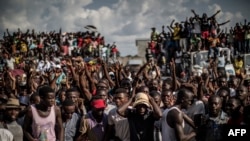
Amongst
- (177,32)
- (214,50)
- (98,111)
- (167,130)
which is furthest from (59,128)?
(177,32)

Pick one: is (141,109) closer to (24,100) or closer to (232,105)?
(232,105)

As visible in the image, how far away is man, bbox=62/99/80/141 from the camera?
5.26 meters

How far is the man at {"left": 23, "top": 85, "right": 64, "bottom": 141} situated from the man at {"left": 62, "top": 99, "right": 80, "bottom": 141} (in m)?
0.31

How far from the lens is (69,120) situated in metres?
5.46

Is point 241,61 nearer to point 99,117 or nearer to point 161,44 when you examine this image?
point 161,44

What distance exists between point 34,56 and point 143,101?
56.7ft

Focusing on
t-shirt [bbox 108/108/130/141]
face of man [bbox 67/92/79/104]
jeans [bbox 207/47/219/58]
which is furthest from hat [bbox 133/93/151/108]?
jeans [bbox 207/47/219/58]

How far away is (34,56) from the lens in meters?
21.2

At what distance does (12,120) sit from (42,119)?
1.54ft

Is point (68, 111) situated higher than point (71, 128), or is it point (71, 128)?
point (68, 111)

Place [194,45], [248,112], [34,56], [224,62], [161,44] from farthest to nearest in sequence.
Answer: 1. [34,56]
2. [161,44]
3. [194,45]
4. [224,62]
5. [248,112]

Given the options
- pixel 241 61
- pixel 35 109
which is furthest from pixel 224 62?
pixel 35 109

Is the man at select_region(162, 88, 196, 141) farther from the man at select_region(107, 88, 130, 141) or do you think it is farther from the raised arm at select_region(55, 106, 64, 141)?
the raised arm at select_region(55, 106, 64, 141)

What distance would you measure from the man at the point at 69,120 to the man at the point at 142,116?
789 mm
